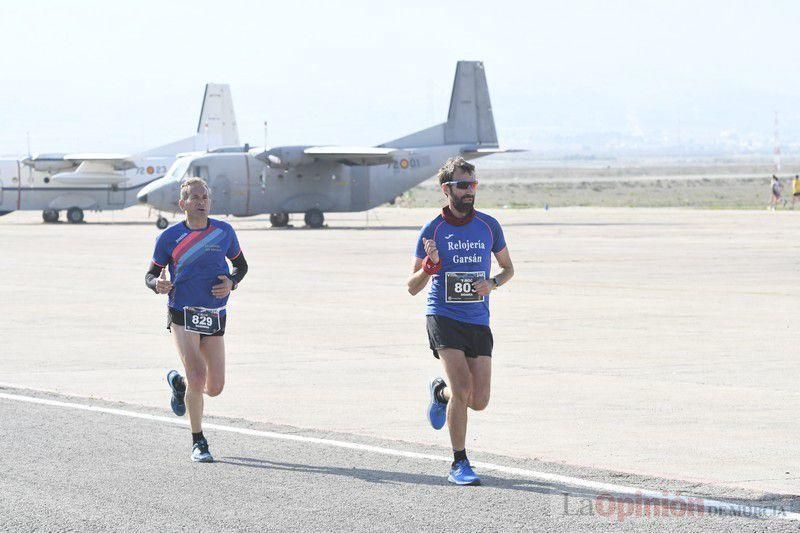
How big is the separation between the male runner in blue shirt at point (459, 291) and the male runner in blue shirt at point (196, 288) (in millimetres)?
1538

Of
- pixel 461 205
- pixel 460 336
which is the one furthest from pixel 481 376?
pixel 461 205

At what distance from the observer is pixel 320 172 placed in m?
51.5

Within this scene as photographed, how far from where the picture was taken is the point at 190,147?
230ft

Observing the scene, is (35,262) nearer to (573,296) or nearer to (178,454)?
(573,296)

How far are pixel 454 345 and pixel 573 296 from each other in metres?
13.9

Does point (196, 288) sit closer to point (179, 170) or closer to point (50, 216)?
point (179, 170)

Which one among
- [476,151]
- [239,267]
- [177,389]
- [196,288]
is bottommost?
[177,389]

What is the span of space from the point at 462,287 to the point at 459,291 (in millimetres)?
31

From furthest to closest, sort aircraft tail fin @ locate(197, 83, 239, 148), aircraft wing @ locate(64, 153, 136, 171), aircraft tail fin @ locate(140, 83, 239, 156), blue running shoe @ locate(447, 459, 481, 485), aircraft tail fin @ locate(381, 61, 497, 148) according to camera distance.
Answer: aircraft tail fin @ locate(197, 83, 239, 148)
aircraft tail fin @ locate(140, 83, 239, 156)
aircraft wing @ locate(64, 153, 136, 171)
aircraft tail fin @ locate(381, 61, 497, 148)
blue running shoe @ locate(447, 459, 481, 485)

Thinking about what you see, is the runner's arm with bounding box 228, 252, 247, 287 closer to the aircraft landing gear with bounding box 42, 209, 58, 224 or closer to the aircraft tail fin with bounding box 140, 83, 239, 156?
the aircraft landing gear with bounding box 42, 209, 58, 224

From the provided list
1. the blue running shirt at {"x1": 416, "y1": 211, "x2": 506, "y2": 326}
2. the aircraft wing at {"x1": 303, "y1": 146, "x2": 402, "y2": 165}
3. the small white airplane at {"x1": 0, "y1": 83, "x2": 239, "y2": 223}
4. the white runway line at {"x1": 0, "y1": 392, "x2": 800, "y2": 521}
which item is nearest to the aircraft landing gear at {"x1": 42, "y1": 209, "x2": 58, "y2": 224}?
the small white airplane at {"x1": 0, "y1": 83, "x2": 239, "y2": 223}

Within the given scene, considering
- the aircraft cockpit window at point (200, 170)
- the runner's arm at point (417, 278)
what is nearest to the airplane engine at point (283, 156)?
the aircraft cockpit window at point (200, 170)

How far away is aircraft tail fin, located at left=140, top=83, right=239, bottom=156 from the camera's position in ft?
232

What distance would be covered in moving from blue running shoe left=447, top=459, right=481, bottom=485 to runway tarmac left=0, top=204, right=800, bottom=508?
955 millimetres
